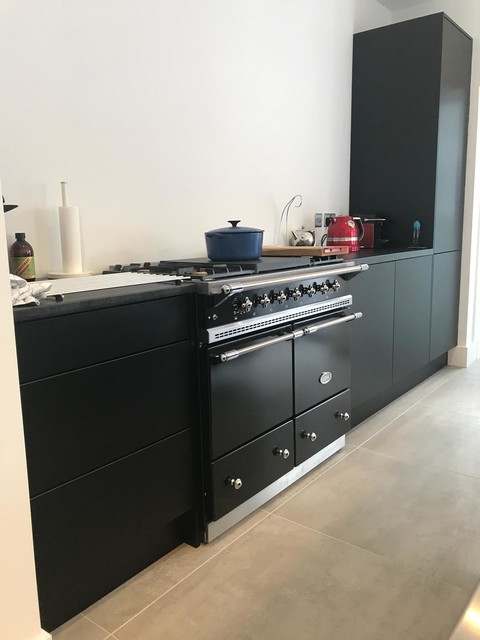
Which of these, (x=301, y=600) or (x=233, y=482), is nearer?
(x=301, y=600)

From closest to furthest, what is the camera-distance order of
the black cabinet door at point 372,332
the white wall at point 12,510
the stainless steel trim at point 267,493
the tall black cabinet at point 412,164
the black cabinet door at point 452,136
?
1. the white wall at point 12,510
2. the stainless steel trim at point 267,493
3. the black cabinet door at point 372,332
4. the tall black cabinet at point 412,164
5. the black cabinet door at point 452,136

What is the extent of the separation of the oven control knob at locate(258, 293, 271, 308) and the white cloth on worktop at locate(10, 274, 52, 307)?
76cm

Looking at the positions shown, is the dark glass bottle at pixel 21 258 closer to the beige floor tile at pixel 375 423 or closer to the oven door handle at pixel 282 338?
the oven door handle at pixel 282 338

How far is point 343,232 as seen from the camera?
10.3 ft

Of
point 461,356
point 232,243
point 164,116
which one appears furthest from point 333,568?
point 461,356

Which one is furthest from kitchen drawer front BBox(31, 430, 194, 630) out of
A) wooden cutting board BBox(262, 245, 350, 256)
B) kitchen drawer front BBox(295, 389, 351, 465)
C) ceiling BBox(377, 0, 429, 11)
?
ceiling BBox(377, 0, 429, 11)

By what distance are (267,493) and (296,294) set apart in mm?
763

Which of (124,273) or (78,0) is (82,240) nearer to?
(124,273)

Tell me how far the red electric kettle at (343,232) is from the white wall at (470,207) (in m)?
1.11

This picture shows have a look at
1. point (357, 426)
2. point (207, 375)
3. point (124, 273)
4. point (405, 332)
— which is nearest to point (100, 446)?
point (207, 375)

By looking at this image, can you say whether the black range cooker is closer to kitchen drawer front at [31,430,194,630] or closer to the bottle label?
kitchen drawer front at [31,430,194,630]

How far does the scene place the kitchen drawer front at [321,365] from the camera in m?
2.18

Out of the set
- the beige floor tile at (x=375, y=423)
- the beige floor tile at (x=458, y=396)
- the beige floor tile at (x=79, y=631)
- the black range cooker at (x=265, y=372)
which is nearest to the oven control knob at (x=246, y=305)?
the black range cooker at (x=265, y=372)

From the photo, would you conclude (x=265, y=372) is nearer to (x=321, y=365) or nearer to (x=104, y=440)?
(x=321, y=365)
